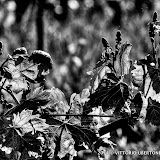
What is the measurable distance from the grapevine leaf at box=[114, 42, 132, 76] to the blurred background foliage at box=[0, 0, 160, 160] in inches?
88.0

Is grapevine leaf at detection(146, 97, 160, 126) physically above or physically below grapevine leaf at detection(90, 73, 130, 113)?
below

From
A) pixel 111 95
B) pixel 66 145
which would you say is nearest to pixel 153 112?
pixel 111 95

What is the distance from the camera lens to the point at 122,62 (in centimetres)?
87

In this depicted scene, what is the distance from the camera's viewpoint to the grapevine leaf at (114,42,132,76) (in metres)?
0.87

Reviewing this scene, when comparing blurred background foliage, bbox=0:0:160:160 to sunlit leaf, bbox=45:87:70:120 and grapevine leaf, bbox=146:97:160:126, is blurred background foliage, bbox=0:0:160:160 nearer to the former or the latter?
sunlit leaf, bbox=45:87:70:120

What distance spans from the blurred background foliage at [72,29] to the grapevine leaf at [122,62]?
2.24 metres

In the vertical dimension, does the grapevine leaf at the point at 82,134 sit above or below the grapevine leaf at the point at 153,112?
below

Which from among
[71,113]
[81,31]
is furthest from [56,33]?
[71,113]

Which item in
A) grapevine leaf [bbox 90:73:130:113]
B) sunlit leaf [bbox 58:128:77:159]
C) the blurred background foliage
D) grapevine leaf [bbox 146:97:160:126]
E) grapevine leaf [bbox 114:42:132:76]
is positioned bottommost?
sunlit leaf [bbox 58:128:77:159]

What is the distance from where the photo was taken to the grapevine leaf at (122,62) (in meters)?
0.87

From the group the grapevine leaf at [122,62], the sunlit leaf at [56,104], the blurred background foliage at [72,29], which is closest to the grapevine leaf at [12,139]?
the sunlit leaf at [56,104]

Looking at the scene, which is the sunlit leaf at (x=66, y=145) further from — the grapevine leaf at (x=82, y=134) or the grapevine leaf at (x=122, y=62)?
the grapevine leaf at (x=122, y=62)

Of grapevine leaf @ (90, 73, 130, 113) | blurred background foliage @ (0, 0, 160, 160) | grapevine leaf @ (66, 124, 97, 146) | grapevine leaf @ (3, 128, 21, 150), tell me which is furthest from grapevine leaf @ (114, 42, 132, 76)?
blurred background foliage @ (0, 0, 160, 160)

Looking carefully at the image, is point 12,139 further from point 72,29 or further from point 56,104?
point 72,29
